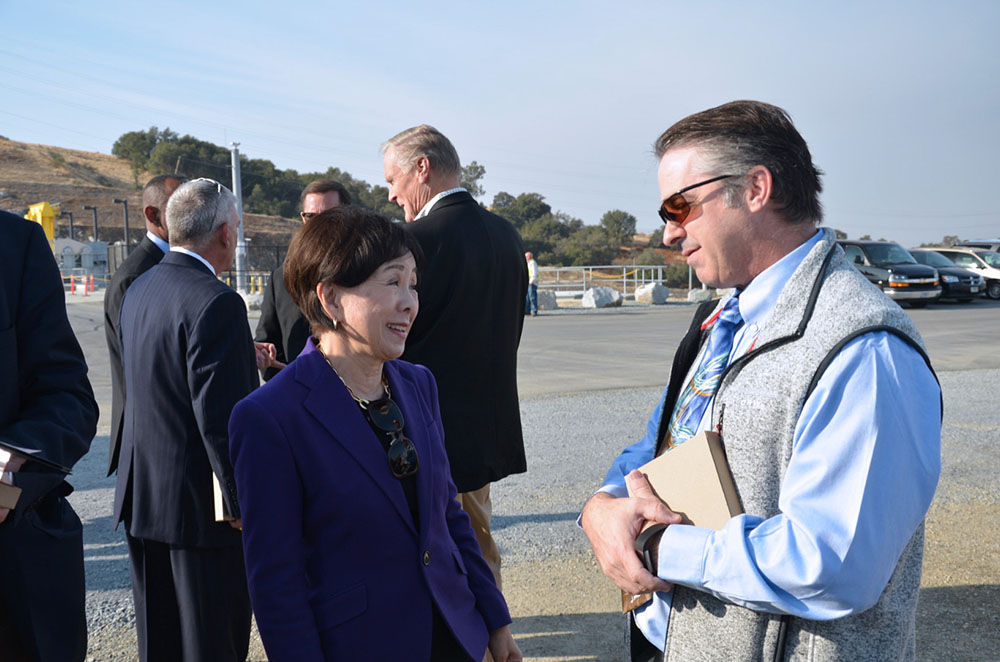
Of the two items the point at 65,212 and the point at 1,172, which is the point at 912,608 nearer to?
the point at 65,212

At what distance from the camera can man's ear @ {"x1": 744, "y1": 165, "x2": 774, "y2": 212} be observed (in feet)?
5.49

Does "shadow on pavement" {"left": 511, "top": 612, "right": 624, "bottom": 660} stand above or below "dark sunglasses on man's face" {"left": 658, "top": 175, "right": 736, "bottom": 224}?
below

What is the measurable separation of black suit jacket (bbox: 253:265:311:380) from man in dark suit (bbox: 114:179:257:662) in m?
1.43

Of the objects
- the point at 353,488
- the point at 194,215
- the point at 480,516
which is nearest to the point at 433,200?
the point at 194,215

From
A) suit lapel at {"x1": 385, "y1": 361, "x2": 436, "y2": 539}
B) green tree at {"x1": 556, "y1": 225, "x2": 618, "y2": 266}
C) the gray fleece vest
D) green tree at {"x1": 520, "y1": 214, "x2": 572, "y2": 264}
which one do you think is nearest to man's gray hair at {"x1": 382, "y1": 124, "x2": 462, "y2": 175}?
suit lapel at {"x1": 385, "y1": 361, "x2": 436, "y2": 539}

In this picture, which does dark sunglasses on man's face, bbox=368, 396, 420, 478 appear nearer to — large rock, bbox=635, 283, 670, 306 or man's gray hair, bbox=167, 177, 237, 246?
man's gray hair, bbox=167, 177, 237, 246

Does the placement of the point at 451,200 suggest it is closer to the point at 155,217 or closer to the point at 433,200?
the point at 433,200

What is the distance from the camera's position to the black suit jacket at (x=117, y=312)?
3518 mm

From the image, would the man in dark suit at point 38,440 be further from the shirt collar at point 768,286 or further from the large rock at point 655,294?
the large rock at point 655,294

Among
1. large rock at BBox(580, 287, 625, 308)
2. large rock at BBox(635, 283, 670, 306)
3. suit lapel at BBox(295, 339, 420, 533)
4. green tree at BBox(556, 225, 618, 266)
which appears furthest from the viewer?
green tree at BBox(556, 225, 618, 266)

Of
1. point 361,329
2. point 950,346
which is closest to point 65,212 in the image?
point 950,346

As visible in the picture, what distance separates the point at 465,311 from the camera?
3.44 meters

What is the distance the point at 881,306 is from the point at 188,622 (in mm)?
2554

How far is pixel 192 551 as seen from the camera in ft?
9.09
